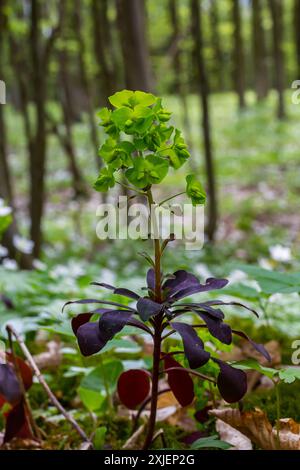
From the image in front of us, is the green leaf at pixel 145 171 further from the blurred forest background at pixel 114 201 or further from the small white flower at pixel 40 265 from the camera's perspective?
the small white flower at pixel 40 265

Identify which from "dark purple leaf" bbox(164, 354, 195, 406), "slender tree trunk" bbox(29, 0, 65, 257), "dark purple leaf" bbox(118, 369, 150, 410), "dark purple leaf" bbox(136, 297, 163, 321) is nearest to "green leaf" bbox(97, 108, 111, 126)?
"dark purple leaf" bbox(136, 297, 163, 321)

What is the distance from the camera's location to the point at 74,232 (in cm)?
958

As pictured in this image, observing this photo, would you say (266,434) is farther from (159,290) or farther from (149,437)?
(159,290)

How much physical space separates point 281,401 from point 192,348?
1.89 ft

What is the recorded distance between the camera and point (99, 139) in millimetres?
13156

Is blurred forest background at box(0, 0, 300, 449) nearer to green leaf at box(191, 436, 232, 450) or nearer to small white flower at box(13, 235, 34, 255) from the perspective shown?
small white flower at box(13, 235, 34, 255)

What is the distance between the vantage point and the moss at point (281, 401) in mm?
1252

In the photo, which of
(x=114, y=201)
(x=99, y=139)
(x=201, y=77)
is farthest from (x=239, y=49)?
(x=201, y=77)

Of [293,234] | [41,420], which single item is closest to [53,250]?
[293,234]

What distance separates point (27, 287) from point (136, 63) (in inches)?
136

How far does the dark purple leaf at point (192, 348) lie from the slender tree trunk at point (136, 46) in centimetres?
447

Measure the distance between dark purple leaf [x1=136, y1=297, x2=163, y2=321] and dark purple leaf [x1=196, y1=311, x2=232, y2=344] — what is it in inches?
3.3

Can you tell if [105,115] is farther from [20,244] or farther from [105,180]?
[20,244]

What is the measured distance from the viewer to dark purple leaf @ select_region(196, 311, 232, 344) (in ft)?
3.00
